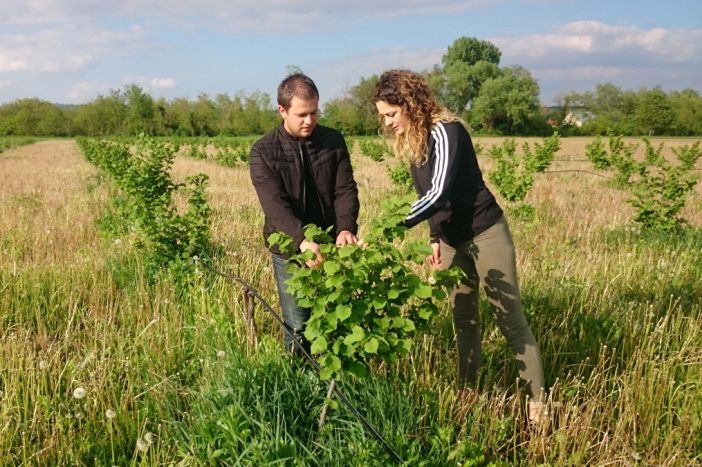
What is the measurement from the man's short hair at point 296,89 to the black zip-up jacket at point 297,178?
0.83 ft

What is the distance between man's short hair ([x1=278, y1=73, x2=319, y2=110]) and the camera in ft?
9.74

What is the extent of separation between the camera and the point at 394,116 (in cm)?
292

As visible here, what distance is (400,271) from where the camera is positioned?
7.68ft

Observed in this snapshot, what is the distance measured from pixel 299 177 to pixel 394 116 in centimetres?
69

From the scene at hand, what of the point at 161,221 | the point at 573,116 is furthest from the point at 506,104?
the point at 161,221

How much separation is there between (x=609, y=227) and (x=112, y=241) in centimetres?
615

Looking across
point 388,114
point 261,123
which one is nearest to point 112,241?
point 388,114

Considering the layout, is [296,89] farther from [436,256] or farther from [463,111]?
[463,111]

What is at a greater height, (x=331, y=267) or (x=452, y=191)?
(x=452, y=191)

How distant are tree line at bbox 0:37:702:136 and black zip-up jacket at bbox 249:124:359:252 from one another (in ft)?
166

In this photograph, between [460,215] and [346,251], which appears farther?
[460,215]

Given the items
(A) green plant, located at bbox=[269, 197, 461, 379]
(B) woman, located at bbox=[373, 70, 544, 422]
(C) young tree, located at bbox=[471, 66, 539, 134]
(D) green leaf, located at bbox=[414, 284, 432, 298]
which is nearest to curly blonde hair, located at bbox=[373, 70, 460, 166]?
(B) woman, located at bbox=[373, 70, 544, 422]

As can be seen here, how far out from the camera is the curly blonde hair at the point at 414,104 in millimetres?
2854

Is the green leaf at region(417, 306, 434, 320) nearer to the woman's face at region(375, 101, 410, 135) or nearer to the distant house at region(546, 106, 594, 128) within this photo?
the woman's face at region(375, 101, 410, 135)
